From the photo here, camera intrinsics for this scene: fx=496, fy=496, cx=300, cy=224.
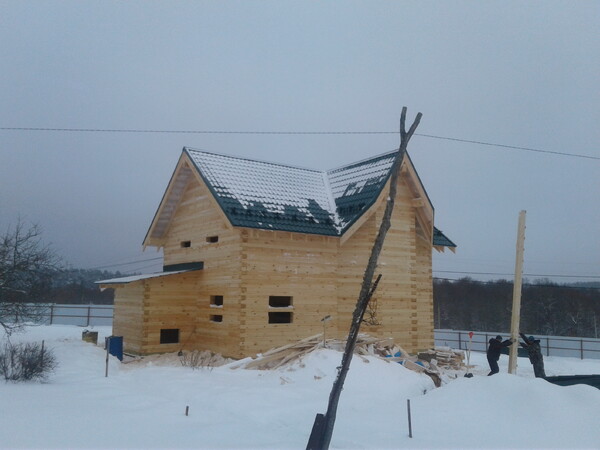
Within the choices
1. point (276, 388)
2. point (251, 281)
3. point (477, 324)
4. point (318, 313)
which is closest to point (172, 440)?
point (276, 388)

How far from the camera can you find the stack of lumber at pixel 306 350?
15711 mm

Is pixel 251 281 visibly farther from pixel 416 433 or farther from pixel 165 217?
pixel 416 433

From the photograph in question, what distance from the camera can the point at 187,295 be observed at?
1964cm

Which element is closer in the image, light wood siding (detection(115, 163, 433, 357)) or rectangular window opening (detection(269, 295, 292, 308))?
light wood siding (detection(115, 163, 433, 357))

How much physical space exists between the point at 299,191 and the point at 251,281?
5.61 metres

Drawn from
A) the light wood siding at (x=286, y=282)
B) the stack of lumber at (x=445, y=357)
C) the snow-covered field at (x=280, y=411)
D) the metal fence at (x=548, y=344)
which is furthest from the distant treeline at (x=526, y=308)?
the snow-covered field at (x=280, y=411)

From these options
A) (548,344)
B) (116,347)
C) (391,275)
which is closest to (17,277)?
(116,347)

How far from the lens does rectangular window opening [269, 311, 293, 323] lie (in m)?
19.2

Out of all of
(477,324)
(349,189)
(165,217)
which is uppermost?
(349,189)

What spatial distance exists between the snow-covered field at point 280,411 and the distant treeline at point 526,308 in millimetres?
52425

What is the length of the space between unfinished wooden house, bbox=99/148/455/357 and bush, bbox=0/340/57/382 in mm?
6071

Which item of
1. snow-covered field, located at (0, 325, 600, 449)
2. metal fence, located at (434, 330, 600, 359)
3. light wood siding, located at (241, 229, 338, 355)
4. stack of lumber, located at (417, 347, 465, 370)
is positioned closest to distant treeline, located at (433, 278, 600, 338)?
metal fence, located at (434, 330, 600, 359)

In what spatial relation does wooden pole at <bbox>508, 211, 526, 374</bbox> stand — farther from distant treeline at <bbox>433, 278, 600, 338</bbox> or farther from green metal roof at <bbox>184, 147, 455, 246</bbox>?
distant treeline at <bbox>433, 278, 600, 338</bbox>

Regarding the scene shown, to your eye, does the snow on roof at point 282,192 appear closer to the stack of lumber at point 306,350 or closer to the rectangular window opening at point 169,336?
the stack of lumber at point 306,350
